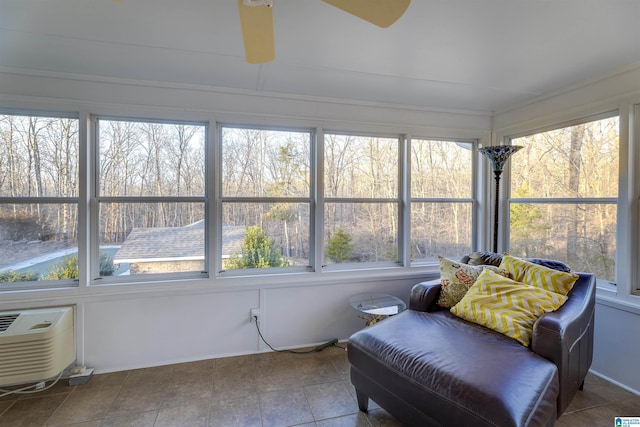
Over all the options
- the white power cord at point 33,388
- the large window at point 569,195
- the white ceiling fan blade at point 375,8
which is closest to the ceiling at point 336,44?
the white ceiling fan blade at point 375,8

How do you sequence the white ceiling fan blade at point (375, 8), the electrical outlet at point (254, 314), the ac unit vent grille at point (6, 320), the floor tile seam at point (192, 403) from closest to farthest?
the white ceiling fan blade at point (375, 8)
the floor tile seam at point (192, 403)
the ac unit vent grille at point (6, 320)
the electrical outlet at point (254, 314)

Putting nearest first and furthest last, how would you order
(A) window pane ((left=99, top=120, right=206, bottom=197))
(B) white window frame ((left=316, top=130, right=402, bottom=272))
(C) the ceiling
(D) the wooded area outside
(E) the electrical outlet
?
(C) the ceiling
(D) the wooded area outside
(A) window pane ((left=99, top=120, right=206, bottom=197))
(E) the electrical outlet
(B) white window frame ((left=316, top=130, right=402, bottom=272))

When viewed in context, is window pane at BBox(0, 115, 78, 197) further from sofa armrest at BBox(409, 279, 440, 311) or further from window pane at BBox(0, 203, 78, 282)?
sofa armrest at BBox(409, 279, 440, 311)

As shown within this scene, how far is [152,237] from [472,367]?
2470 mm

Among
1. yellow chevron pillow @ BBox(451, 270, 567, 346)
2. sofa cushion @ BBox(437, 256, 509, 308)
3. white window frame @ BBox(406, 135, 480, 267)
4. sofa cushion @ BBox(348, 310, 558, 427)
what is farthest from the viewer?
white window frame @ BBox(406, 135, 480, 267)

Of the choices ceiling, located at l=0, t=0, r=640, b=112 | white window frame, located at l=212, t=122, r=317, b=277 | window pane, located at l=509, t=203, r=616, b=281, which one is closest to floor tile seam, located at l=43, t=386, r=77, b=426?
white window frame, located at l=212, t=122, r=317, b=277

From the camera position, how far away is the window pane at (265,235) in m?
2.61

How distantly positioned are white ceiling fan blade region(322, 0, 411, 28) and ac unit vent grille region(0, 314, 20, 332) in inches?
110

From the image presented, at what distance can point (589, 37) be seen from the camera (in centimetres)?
171

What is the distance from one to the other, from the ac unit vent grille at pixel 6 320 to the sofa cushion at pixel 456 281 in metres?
3.03

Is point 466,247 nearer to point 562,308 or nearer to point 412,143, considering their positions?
point 412,143

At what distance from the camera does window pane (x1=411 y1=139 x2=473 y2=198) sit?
3.04 m

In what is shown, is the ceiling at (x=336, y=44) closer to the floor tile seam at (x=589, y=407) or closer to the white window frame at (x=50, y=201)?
the white window frame at (x=50, y=201)

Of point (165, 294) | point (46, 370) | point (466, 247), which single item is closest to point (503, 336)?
point (466, 247)
